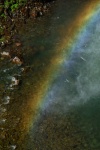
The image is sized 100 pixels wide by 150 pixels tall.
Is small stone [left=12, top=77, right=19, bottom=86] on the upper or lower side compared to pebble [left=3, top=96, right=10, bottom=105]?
upper

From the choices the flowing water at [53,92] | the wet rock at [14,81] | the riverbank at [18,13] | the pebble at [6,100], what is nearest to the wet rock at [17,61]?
the flowing water at [53,92]

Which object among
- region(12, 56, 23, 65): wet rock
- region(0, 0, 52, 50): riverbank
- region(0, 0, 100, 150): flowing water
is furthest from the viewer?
region(0, 0, 52, 50): riverbank

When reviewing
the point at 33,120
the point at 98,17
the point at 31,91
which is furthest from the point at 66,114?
the point at 98,17

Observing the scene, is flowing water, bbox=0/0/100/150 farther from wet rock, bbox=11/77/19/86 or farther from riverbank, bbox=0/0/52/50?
riverbank, bbox=0/0/52/50

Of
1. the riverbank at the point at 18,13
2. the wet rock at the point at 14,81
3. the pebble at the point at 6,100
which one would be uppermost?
the riverbank at the point at 18,13

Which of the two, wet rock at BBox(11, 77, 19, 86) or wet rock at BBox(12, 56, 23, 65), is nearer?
wet rock at BBox(11, 77, 19, 86)

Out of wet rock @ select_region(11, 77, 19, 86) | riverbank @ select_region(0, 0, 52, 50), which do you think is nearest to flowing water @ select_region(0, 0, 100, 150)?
wet rock @ select_region(11, 77, 19, 86)

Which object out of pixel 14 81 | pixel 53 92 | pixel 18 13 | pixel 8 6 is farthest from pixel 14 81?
pixel 8 6

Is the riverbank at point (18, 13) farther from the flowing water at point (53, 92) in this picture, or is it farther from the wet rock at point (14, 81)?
the wet rock at point (14, 81)

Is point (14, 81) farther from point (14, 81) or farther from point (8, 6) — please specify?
point (8, 6)

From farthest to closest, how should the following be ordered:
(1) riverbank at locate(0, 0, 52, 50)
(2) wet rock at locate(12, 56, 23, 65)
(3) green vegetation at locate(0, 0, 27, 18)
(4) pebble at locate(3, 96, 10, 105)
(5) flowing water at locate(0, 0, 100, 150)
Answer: (3) green vegetation at locate(0, 0, 27, 18), (1) riverbank at locate(0, 0, 52, 50), (2) wet rock at locate(12, 56, 23, 65), (4) pebble at locate(3, 96, 10, 105), (5) flowing water at locate(0, 0, 100, 150)
